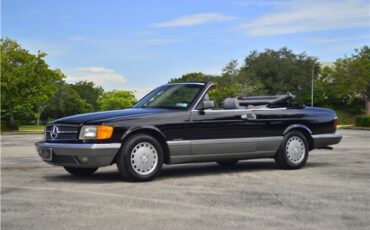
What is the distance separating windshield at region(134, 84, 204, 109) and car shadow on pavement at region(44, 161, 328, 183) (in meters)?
1.14

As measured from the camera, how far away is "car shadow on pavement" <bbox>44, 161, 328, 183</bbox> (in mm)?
8617

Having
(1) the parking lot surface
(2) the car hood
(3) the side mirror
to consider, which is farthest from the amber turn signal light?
(3) the side mirror

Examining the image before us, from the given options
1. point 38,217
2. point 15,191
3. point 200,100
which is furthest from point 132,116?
point 38,217

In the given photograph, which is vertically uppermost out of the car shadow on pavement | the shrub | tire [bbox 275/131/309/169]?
tire [bbox 275/131/309/169]

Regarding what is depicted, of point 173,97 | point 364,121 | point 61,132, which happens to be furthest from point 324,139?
point 364,121

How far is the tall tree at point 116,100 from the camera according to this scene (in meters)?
115

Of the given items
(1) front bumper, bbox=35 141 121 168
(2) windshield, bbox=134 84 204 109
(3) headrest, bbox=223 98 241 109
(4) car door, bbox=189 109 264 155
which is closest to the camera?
(1) front bumper, bbox=35 141 121 168

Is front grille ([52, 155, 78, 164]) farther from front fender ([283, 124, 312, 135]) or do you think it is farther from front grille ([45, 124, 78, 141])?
front fender ([283, 124, 312, 135])

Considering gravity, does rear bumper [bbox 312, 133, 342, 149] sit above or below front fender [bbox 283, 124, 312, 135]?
below

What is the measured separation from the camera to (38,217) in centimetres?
551

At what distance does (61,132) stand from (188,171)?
2.45 meters

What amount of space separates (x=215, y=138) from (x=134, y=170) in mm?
1552

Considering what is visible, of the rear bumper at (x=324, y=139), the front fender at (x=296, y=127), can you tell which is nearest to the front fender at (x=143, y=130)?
the front fender at (x=296, y=127)

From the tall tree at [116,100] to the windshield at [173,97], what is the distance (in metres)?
101
